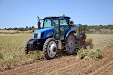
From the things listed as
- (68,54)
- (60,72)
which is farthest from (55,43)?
(60,72)

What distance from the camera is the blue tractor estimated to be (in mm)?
7456

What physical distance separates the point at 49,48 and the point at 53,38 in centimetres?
109

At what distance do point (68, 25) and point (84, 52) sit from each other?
7.65 ft

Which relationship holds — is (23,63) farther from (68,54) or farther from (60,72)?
(68,54)

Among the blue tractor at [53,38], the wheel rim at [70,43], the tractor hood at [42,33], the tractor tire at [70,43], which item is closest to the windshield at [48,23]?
the blue tractor at [53,38]

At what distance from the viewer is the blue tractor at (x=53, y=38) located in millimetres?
7456

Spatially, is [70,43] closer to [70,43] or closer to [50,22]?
[70,43]

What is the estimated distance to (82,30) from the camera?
10766mm

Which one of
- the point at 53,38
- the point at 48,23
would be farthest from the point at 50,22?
the point at 53,38

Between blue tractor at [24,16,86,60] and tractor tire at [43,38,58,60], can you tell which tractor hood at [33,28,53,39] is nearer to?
blue tractor at [24,16,86,60]

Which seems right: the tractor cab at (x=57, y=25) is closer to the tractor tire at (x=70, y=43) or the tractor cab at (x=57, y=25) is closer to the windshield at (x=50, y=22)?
the windshield at (x=50, y=22)

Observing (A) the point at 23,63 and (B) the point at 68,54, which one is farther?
(B) the point at 68,54

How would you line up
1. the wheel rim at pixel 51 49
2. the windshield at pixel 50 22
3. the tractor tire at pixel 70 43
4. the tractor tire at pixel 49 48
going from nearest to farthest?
the tractor tire at pixel 49 48 → the wheel rim at pixel 51 49 → the windshield at pixel 50 22 → the tractor tire at pixel 70 43

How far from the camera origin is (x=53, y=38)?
8.30m
